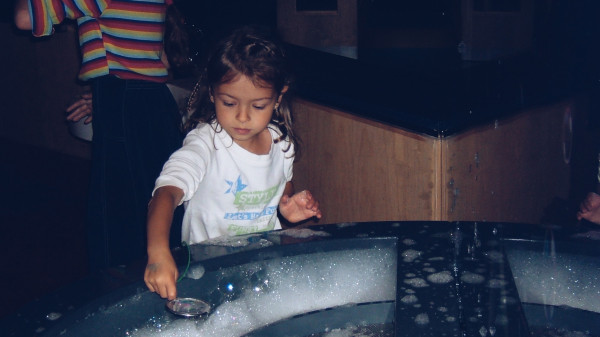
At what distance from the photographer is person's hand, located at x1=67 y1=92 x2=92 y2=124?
197cm

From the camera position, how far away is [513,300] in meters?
0.98

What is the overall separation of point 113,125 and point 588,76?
1677 millimetres

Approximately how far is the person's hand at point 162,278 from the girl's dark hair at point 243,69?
2.11ft

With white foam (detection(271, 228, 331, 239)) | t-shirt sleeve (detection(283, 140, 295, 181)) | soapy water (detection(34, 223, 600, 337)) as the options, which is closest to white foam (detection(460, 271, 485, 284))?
soapy water (detection(34, 223, 600, 337))

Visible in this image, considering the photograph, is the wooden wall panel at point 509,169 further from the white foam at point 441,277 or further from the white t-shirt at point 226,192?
the white foam at point 441,277

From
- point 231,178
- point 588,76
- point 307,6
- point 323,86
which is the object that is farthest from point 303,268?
point 307,6

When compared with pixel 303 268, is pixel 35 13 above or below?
above

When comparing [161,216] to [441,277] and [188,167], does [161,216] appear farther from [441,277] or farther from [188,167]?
[441,277]

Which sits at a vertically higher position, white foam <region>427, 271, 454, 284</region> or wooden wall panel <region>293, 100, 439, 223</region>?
wooden wall panel <region>293, 100, 439, 223</region>

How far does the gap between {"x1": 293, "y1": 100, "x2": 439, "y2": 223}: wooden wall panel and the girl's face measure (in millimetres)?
578

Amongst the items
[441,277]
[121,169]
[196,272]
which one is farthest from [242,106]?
[441,277]

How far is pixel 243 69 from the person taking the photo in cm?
158

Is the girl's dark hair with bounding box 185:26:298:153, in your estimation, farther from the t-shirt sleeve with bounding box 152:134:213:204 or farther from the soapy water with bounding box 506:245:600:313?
the soapy water with bounding box 506:245:600:313

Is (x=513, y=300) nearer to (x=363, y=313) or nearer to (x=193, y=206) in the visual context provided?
(x=363, y=313)
